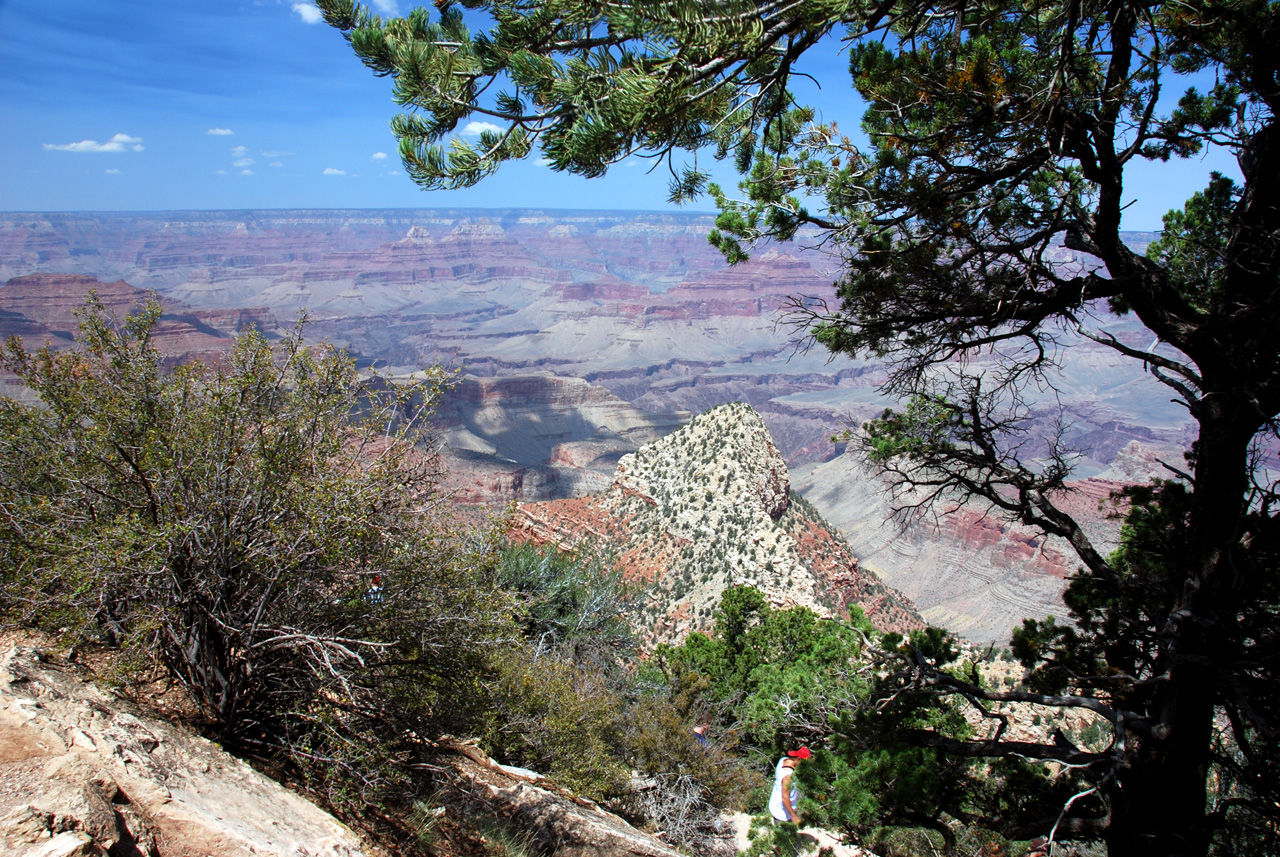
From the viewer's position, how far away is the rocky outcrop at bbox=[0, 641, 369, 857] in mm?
3371

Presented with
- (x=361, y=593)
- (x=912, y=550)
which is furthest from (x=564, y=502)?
(x=912, y=550)

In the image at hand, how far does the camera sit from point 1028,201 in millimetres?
5703

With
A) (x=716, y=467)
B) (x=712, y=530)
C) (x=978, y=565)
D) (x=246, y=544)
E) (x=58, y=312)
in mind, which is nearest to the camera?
(x=246, y=544)

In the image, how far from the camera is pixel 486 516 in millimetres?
7051

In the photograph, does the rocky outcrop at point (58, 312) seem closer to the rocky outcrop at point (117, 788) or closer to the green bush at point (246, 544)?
the green bush at point (246, 544)

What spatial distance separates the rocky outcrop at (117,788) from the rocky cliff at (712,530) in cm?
→ 2228

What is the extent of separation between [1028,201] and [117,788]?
24.5 ft

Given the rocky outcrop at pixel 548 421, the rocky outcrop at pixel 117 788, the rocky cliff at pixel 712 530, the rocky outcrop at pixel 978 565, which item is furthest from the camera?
the rocky outcrop at pixel 548 421

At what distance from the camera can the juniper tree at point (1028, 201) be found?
455cm

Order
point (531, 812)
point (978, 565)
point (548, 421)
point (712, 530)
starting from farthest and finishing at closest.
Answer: point (548, 421) → point (978, 565) → point (712, 530) → point (531, 812)

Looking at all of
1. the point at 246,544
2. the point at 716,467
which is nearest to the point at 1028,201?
the point at 246,544

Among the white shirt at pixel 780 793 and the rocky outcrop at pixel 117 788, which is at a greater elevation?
the rocky outcrop at pixel 117 788

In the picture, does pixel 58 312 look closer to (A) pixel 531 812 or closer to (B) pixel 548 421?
(B) pixel 548 421

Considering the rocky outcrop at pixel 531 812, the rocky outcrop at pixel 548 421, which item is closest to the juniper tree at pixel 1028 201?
the rocky outcrop at pixel 531 812
